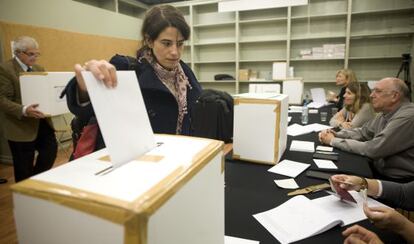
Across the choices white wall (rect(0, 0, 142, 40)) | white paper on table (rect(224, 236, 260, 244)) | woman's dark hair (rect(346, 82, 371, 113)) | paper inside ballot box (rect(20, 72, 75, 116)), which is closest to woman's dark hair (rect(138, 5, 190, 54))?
white paper on table (rect(224, 236, 260, 244))

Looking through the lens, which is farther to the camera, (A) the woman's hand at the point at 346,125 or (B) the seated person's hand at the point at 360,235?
(A) the woman's hand at the point at 346,125

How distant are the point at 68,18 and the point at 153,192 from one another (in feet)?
15.3

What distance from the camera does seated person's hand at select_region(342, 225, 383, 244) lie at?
0.84 metres

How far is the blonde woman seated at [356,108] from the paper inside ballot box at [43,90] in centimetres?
243

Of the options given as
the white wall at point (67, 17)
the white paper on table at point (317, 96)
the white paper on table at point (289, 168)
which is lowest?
the white paper on table at point (289, 168)

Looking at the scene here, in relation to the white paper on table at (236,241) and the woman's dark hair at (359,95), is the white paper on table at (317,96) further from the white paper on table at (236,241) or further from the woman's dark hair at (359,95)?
the white paper on table at (236,241)

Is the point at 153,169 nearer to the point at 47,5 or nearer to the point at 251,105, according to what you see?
the point at 251,105

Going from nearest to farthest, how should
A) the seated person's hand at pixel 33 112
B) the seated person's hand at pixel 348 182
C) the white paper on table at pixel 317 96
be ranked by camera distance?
the seated person's hand at pixel 348 182 < the seated person's hand at pixel 33 112 < the white paper on table at pixel 317 96

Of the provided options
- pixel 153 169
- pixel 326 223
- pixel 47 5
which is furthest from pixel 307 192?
pixel 47 5

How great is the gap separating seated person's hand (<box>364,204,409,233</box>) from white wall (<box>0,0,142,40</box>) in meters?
4.14

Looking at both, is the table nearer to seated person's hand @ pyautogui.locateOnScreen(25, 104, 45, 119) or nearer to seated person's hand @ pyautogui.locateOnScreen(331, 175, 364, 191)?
seated person's hand @ pyautogui.locateOnScreen(331, 175, 364, 191)

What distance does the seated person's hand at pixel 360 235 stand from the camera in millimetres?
836

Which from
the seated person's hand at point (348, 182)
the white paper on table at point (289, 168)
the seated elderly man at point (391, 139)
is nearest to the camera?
the seated person's hand at point (348, 182)

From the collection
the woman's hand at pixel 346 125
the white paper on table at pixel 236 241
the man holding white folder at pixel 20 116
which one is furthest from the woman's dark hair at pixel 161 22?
the woman's hand at pixel 346 125
